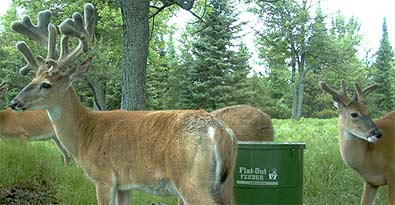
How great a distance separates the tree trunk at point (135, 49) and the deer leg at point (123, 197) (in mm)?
3064

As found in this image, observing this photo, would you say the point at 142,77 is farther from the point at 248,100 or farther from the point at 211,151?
the point at 248,100

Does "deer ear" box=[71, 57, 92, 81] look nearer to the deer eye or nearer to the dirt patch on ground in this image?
the deer eye

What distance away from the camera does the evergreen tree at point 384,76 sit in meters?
41.5

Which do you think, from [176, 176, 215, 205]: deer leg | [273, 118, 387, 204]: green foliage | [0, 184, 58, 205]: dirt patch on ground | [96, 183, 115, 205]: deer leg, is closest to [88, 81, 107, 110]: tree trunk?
[273, 118, 387, 204]: green foliage

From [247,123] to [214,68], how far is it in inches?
915

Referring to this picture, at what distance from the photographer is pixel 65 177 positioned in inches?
268

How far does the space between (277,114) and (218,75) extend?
419 inches

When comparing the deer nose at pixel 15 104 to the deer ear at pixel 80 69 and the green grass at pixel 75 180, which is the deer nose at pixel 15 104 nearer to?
the deer ear at pixel 80 69

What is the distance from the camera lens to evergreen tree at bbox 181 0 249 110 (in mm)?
30438

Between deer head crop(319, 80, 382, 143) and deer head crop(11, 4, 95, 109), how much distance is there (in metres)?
2.95

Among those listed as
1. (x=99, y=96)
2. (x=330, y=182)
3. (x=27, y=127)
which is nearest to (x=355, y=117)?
(x=330, y=182)

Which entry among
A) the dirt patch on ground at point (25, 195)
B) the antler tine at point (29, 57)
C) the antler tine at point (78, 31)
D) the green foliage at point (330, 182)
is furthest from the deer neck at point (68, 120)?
the green foliage at point (330, 182)

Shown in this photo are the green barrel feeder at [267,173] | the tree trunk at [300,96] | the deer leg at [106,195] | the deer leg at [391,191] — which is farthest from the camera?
the tree trunk at [300,96]

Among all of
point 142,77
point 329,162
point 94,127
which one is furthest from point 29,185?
point 329,162
